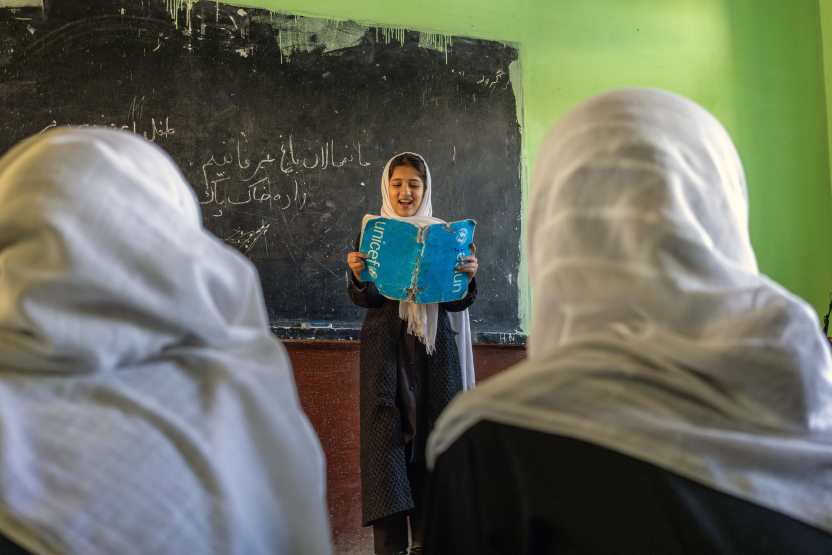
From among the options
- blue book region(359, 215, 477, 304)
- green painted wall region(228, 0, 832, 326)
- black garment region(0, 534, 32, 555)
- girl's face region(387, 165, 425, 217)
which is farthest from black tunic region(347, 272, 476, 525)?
black garment region(0, 534, 32, 555)

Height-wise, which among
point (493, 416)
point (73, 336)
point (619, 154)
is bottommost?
point (493, 416)

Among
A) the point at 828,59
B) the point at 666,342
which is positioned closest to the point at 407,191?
the point at 666,342

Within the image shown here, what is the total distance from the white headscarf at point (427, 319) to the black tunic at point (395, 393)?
1.3 inches

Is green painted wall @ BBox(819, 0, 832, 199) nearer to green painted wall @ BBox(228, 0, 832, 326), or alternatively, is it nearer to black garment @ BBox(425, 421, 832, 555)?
green painted wall @ BBox(228, 0, 832, 326)

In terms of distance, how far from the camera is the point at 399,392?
2633 millimetres

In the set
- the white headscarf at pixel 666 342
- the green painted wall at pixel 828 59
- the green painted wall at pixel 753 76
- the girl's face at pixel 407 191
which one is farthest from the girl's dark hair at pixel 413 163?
the green painted wall at pixel 828 59

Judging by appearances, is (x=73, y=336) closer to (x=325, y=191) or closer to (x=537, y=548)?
(x=537, y=548)

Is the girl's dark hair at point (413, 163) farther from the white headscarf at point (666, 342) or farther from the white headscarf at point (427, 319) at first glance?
the white headscarf at point (666, 342)

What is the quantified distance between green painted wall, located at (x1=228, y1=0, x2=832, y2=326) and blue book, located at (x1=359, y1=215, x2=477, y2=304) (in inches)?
59.2

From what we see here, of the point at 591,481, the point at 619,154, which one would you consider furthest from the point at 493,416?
the point at 619,154

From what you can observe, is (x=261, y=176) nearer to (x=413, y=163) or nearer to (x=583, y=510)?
(x=413, y=163)

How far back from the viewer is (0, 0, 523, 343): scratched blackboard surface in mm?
3016

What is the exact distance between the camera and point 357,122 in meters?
3.39

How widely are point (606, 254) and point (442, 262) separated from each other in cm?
155
